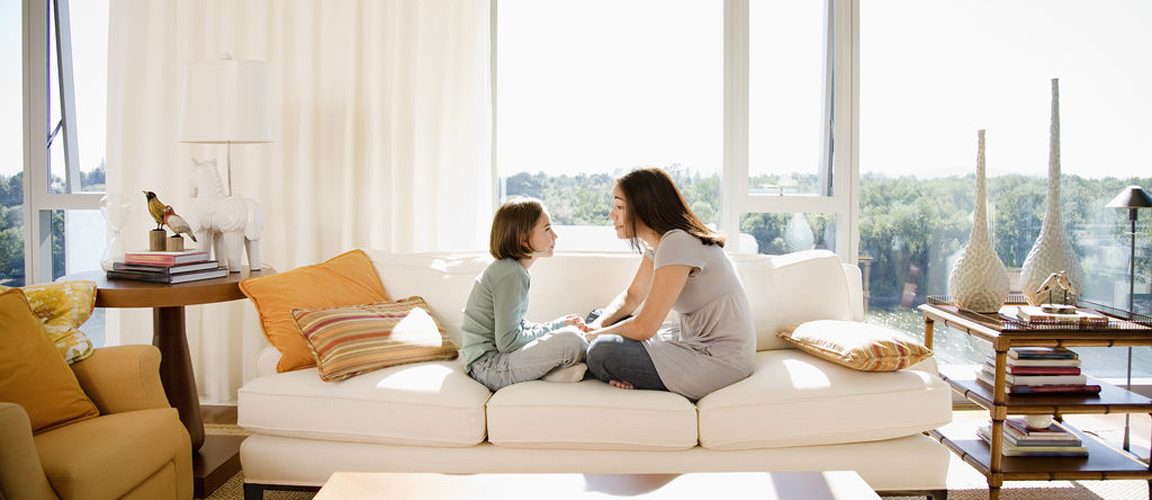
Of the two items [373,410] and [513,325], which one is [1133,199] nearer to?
[513,325]

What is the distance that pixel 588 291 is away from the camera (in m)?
2.96

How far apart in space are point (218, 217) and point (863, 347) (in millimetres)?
2376

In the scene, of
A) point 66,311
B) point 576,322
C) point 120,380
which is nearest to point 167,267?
point 66,311

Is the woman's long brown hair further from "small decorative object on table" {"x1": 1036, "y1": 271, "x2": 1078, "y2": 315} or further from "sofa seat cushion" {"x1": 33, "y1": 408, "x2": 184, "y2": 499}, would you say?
"sofa seat cushion" {"x1": 33, "y1": 408, "x2": 184, "y2": 499}

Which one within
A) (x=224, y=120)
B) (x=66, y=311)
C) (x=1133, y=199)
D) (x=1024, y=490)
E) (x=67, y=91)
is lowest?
(x=1024, y=490)

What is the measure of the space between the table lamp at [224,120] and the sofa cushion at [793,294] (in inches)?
76.5

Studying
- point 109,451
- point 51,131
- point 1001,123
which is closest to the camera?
point 109,451

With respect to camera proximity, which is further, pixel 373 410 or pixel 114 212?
pixel 114 212

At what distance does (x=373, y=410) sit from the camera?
2383 mm

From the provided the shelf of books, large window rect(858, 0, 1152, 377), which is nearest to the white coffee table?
the shelf of books

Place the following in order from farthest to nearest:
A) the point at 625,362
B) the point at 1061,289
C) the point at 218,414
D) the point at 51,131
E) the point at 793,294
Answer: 1. the point at 51,131
2. the point at 218,414
3. the point at 793,294
4. the point at 1061,289
5. the point at 625,362

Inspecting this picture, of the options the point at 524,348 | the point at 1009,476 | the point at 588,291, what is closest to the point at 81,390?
the point at 524,348

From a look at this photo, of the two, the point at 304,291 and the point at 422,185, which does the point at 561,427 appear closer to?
the point at 304,291

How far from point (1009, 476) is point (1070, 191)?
1.89 m
